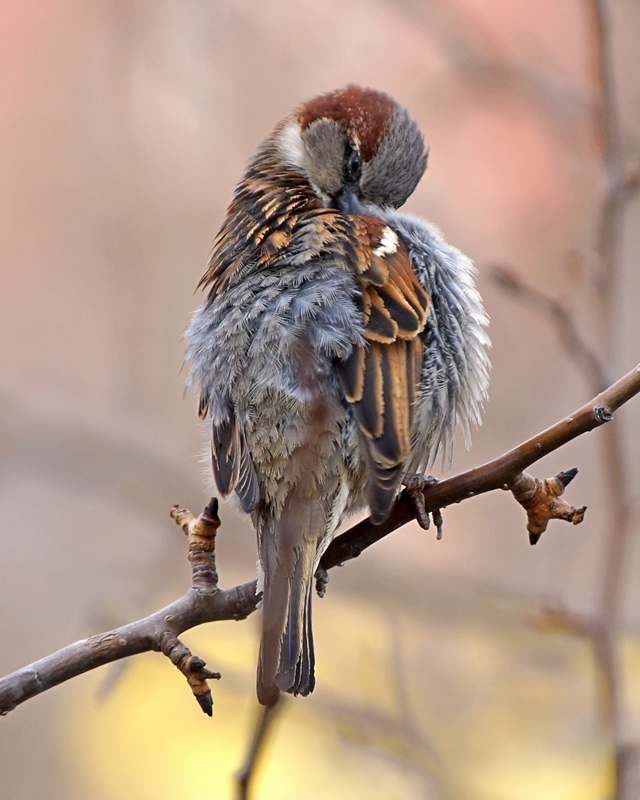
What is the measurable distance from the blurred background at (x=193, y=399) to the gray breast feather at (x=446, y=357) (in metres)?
0.91

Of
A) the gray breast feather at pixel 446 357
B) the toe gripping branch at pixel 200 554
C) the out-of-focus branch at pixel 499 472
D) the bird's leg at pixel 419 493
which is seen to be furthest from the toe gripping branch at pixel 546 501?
the toe gripping branch at pixel 200 554

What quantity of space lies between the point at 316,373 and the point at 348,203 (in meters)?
0.98

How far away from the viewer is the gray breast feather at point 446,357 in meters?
2.84

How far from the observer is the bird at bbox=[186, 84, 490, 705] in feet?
8.22

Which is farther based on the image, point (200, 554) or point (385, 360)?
point (385, 360)

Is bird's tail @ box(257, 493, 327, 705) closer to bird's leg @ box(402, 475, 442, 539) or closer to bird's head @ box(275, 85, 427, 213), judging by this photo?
→ bird's leg @ box(402, 475, 442, 539)

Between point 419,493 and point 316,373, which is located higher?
point 316,373

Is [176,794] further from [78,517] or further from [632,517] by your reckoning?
[632,517]

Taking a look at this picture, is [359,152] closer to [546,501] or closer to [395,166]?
[395,166]

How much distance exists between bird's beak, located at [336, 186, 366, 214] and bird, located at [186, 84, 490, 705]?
12 centimetres

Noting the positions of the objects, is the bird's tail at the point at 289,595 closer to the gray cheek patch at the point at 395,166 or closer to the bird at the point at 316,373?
the bird at the point at 316,373

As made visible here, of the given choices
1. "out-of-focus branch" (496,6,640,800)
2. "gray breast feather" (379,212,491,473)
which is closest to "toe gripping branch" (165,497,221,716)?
"gray breast feather" (379,212,491,473)

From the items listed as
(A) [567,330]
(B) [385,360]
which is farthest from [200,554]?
(A) [567,330]

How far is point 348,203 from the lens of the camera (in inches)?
135
